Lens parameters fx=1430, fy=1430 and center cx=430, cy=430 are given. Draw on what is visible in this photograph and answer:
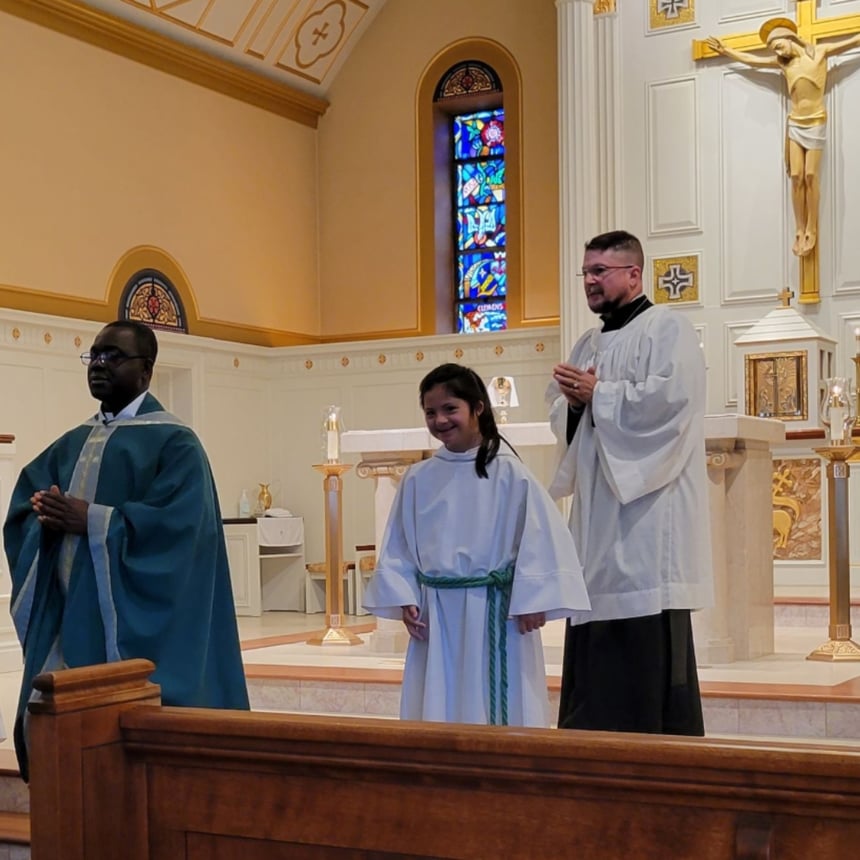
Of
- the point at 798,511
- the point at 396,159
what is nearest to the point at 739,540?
the point at 798,511

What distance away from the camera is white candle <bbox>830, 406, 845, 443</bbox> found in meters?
7.11

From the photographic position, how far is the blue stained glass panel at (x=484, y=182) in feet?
44.0

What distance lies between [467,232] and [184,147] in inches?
110

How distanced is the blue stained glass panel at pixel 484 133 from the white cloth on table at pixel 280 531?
3824 millimetres

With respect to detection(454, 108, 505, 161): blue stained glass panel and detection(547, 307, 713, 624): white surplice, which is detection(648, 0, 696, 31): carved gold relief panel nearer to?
detection(454, 108, 505, 161): blue stained glass panel

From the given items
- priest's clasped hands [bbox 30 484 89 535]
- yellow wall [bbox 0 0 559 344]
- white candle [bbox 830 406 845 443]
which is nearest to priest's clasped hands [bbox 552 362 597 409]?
priest's clasped hands [bbox 30 484 89 535]

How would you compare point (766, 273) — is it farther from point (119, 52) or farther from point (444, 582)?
point (444, 582)

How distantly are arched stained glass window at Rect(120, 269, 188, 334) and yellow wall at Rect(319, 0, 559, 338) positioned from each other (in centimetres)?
210

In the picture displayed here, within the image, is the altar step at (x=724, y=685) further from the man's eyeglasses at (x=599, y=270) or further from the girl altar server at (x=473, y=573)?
the man's eyeglasses at (x=599, y=270)

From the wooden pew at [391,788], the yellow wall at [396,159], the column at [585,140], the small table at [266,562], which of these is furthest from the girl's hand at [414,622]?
the yellow wall at [396,159]

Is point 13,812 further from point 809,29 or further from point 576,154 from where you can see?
point 809,29

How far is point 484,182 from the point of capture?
13.5 meters

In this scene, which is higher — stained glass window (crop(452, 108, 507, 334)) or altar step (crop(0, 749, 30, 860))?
stained glass window (crop(452, 108, 507, 334))

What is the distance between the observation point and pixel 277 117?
44.2ft
